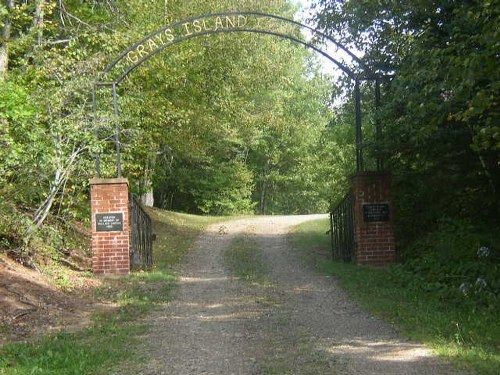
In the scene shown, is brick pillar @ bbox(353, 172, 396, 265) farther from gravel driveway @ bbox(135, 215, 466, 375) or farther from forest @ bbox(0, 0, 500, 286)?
gravel driveway @ bbox(135, 215, 466, 375)

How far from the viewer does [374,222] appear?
11.8 meters

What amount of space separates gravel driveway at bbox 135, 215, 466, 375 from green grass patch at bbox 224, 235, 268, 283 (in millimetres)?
323

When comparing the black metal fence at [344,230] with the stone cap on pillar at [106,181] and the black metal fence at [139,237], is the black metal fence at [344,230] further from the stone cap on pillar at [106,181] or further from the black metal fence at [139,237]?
the stone cap on pillar at [106,181]

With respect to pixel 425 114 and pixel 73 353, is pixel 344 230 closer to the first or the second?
pixel 425 114

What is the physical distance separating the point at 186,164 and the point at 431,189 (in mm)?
23333

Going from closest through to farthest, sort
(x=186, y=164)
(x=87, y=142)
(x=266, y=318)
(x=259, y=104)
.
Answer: (x=266, y=318) < (x=87, y=142) < (x=259, y=104) < (x=186, y=164)

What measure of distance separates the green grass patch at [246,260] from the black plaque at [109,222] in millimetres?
2460

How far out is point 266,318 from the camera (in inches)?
→ 297

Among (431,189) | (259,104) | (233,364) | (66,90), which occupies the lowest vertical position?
(233,364)

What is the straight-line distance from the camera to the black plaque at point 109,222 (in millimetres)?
11250

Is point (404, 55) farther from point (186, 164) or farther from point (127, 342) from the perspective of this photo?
point (186, 164)

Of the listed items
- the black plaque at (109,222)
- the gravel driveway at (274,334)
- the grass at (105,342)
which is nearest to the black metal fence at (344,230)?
the gravel driveway at (274,334)

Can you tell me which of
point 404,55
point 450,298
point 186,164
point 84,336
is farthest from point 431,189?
point 186,164

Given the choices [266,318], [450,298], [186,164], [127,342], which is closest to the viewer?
[127,342]
